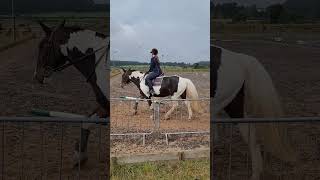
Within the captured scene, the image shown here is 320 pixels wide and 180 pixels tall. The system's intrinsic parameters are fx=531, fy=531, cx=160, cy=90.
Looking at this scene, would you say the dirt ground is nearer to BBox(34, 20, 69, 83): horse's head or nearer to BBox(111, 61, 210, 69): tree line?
BBox(111, 61, 210, 69): tree line

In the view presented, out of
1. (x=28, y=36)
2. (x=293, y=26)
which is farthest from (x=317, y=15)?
(x=28, y=36)

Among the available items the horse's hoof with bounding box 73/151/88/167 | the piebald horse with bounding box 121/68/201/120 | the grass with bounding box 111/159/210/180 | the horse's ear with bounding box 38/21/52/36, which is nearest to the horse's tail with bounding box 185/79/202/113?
the piebald horse with bounding box 121/68/201/120

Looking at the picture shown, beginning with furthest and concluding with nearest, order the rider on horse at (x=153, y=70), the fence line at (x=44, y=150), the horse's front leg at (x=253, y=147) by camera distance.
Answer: the horse's front leg at (x=253, y=147) → the fence line at (x=44, y=150) → the rider on horse at (x=153, y=70)

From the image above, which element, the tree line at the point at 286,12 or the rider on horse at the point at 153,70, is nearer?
the rider on horse at the point at 153,70

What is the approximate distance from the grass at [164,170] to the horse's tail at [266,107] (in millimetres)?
474

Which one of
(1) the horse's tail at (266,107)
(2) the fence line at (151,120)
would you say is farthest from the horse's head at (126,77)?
(1) the horse's tail at (266,107)

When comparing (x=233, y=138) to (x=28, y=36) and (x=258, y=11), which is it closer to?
(x=258, y=11)

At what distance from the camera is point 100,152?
3377 millimetres

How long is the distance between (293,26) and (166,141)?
1.12 metres

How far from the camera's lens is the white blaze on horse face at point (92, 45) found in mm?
3371

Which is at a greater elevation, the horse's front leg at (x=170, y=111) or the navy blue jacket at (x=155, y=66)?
the navy blue jacket at (x=155, y=66)

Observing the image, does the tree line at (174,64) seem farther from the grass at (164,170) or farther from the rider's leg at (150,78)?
the grass at (164,170)

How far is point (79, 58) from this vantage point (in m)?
3.45

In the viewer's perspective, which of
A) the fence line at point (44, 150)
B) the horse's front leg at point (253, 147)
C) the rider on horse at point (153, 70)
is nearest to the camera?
the rider on horse at point (153, 70)
